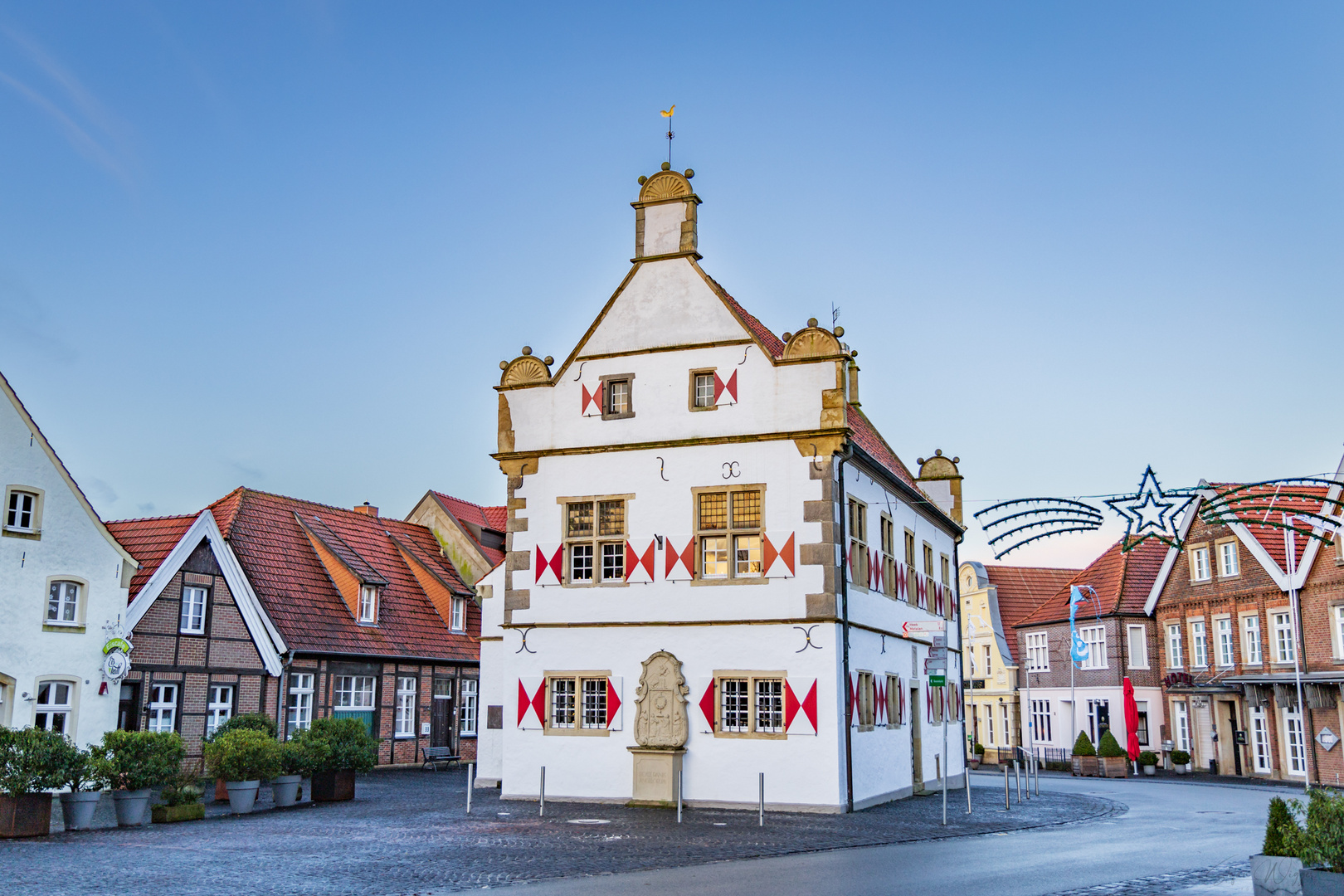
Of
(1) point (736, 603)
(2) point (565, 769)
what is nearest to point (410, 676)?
(2) point (565, 769)

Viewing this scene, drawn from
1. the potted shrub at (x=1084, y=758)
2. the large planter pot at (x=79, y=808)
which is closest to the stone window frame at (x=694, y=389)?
the large planter pot at (x=79, y=808)

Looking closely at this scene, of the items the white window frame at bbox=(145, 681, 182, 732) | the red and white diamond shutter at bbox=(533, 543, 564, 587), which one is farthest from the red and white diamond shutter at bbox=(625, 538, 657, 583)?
the white window frame at bbox=(145, 681, 182, 732)

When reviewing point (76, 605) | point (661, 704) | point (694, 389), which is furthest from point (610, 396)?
point (76, 605)

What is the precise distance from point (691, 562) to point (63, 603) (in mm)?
13550

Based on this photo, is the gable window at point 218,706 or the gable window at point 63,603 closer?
the gable window at point 63,603

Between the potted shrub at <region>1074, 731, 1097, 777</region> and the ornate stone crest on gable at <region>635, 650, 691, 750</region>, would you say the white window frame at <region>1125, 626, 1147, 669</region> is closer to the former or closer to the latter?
the potted shrub at <region>1074, 731, 1097, 777</region>

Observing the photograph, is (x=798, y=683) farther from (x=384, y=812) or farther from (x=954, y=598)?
(x=954, y=598)

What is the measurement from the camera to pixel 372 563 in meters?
38.8

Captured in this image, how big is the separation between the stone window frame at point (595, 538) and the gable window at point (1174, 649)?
27.5 meters

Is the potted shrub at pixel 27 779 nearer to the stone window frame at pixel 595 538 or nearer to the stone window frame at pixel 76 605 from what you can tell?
the stone window frame at pixel 76 605

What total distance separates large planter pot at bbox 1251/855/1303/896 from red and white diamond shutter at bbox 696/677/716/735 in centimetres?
1207

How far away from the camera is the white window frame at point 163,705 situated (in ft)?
93.6

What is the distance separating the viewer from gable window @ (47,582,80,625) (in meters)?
25.7

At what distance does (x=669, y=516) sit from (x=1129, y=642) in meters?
28.8
